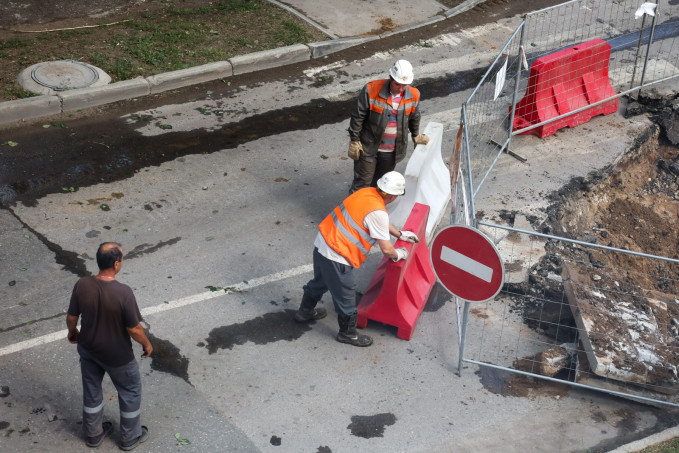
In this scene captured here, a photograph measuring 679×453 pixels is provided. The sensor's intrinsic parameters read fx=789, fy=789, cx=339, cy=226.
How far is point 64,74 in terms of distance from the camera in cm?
1098

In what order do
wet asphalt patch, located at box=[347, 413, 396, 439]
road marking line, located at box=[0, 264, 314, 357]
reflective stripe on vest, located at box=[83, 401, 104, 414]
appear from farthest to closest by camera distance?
road marking line, located at box=[0, 264, 314, 357] < wet asphalt patch, located at box=[347, 413, 396, 439] < reflective stripe on vest, located at box=[83, 401, 104, 414]

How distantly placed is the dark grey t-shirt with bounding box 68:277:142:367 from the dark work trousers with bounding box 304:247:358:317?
6.09 ft

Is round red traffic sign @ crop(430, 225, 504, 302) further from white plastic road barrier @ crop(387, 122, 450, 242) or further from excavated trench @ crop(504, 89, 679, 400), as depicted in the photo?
white plastic road barrier @ crop(387, 122, 450, 242)

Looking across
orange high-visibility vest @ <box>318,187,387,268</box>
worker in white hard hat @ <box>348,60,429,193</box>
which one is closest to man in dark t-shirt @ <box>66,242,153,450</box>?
orange high-visibility vest @ <box>318,187,387,268</box>

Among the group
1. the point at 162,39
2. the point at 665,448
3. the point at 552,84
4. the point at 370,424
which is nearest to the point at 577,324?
the point at 665,448

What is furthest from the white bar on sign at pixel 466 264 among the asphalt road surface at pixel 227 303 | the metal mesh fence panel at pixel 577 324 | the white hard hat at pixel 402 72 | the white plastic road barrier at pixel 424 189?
the white hard hat at pixel 402 72

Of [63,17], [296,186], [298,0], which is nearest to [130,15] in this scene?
[63,17]

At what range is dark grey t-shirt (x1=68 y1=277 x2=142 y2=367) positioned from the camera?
5492mm

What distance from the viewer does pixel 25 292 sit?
7512 millimetres

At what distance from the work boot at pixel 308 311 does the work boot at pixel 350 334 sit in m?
0.32

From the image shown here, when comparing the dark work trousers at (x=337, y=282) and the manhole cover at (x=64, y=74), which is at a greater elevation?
the manhole cover at (x=64, y=74)

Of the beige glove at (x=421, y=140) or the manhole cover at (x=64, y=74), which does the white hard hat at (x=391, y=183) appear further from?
the manhole cover at (x=64, y=74)

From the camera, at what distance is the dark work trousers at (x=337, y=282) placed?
270 inches

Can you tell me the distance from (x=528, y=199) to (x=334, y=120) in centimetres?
295
